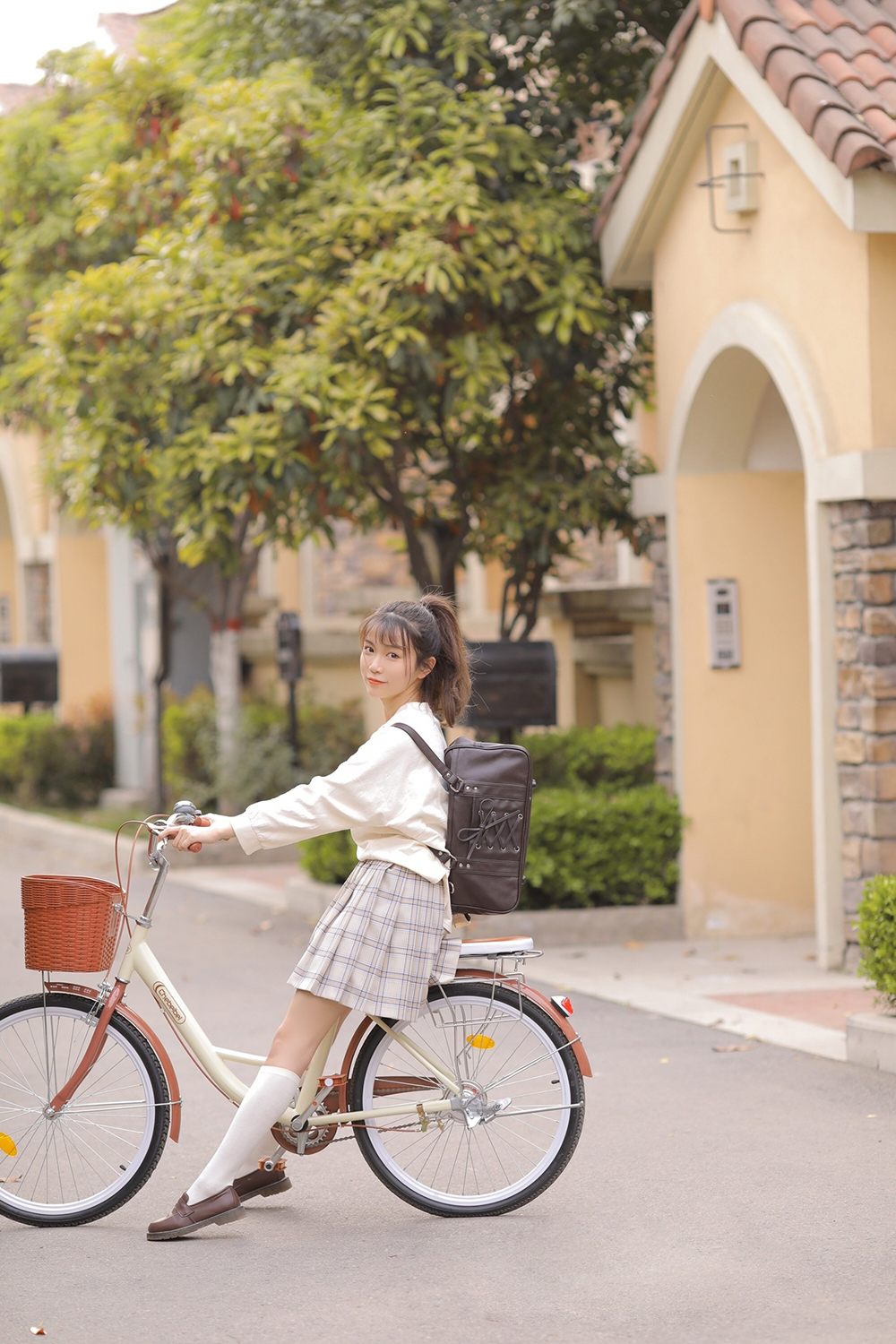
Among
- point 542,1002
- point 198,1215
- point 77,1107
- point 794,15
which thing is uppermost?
point 794,15

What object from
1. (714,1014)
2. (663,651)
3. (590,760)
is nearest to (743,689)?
(663,651)

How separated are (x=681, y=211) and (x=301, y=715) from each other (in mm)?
7139

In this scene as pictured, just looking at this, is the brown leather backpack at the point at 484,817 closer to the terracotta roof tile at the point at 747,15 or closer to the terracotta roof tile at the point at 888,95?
the terracotta roof tile at the point at 888,95

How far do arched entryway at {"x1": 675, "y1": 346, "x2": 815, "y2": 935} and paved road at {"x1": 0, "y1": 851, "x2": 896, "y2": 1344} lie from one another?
3327 mm

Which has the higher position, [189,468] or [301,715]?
[189,468]

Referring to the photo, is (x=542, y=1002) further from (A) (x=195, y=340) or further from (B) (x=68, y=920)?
(A) (x=195, y=340)

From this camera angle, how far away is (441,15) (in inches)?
408

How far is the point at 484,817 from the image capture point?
461 cm

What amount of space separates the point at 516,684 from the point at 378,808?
5.87 metres

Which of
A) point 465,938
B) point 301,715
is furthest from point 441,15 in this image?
point 301,715

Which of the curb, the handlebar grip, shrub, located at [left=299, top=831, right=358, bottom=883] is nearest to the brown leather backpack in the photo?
the handlebar grip

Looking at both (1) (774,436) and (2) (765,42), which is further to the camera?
(1) (774,436)

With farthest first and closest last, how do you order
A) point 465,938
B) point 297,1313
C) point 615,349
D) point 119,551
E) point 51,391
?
point 119,551 < point 51,391 < point 615,349 < point 465,938 < point 297,1313

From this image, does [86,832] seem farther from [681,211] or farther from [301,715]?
[681,211]
